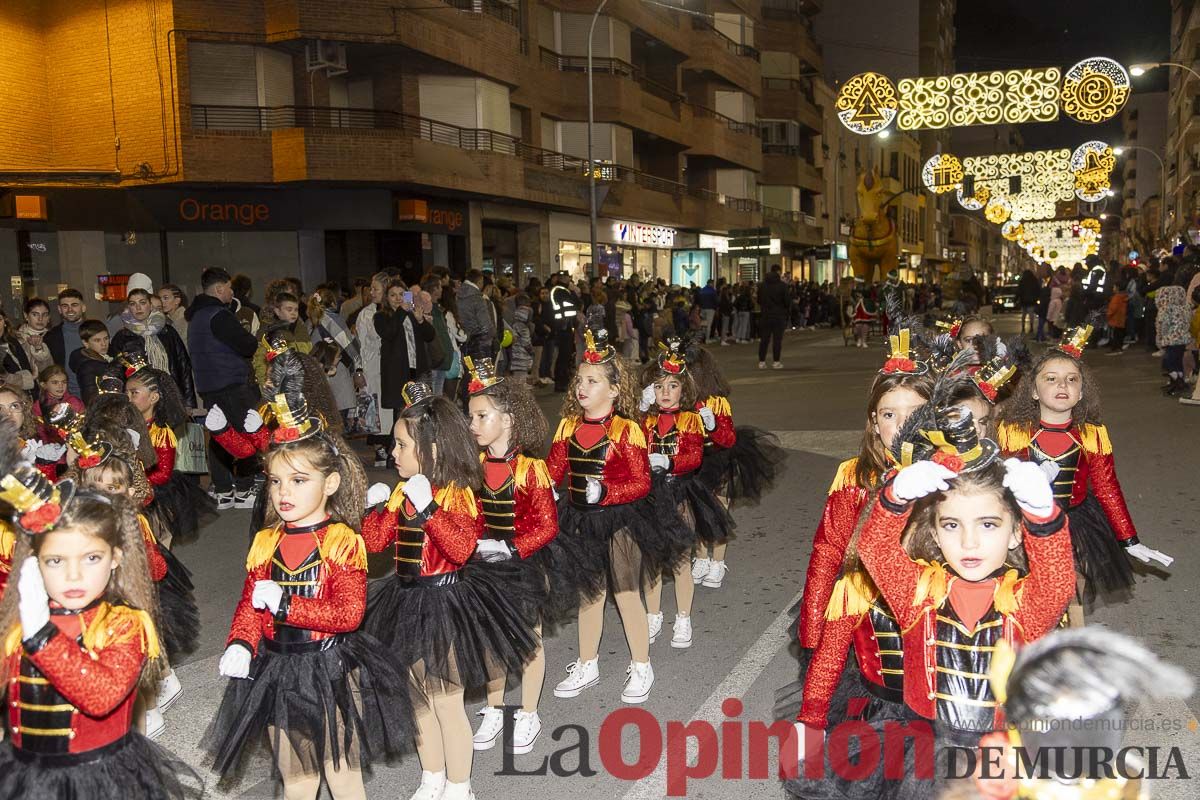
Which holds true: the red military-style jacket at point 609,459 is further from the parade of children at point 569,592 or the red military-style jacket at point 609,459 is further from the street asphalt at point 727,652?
the street asphalt at point 727,652

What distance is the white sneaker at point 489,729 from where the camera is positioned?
15.0 feet

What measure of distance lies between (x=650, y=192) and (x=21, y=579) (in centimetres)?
3364

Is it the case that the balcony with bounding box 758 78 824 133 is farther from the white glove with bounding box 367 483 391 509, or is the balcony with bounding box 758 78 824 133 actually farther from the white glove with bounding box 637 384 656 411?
the white glove with bounding box 367 483 391 509

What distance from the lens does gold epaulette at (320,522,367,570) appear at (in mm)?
3564

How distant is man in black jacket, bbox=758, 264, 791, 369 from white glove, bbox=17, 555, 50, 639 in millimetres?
18440

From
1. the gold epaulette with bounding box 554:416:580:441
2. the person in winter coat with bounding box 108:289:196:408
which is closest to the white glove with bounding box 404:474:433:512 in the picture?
the gold epaulette with bounding box 554:416:580:441

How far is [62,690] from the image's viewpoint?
2.86m

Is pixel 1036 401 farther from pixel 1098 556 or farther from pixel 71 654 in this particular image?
Answer: pixel 71 654

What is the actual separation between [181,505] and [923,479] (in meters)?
5.27

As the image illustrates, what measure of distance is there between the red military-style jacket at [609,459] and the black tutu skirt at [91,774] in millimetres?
2460

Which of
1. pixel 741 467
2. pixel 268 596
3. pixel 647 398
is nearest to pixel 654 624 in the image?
pixel 647 398

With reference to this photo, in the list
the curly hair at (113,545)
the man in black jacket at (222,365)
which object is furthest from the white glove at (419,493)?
the man in black jacket at (222,365)

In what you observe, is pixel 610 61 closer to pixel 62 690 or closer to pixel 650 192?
pixel 650 192

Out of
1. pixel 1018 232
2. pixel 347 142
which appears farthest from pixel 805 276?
pixel 347 142
